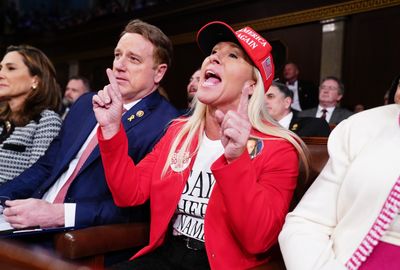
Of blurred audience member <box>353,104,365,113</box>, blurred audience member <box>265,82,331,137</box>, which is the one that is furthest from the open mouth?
blurred audience member <box>353,104,365,113</box>

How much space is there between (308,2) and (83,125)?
4248 mm

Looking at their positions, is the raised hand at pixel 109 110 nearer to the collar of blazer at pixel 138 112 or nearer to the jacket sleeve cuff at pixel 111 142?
the jacket sleeve cuff at pixel 111 142

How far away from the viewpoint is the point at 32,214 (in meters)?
1.57

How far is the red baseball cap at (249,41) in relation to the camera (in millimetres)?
1521

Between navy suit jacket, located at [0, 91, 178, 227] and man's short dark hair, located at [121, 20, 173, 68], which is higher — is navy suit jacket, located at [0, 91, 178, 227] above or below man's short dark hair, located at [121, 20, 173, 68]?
below

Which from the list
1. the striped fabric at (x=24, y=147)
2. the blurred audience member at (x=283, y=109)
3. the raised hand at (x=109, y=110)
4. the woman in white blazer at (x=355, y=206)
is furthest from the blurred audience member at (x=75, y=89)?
the woman in white blazer at (x=355, y=206)

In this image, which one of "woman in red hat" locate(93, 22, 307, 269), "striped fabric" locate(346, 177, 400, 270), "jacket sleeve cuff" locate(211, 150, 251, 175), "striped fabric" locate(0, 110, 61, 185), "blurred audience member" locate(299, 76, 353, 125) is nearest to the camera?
"striped fabric" locate(346, 177, 400, 270)

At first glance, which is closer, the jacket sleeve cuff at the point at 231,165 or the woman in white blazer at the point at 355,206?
the woman in white blazer at the point at 355,206

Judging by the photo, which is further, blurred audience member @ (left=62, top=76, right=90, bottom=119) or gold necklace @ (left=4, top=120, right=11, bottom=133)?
blurred audience member @ (left=62, top=76, right=90, bottom=119)

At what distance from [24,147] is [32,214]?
0.75 meters

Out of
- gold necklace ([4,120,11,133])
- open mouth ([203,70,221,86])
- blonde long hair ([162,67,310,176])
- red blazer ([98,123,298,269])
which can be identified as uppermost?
open mouth ([203,70,221,86])

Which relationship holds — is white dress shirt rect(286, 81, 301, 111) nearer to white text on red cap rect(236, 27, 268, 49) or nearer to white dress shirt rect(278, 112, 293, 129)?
white dress shirt rect(278, 112, 293, 129)

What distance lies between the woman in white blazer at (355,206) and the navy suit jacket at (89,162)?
0.76 m

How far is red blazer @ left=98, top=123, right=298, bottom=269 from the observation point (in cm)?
121
